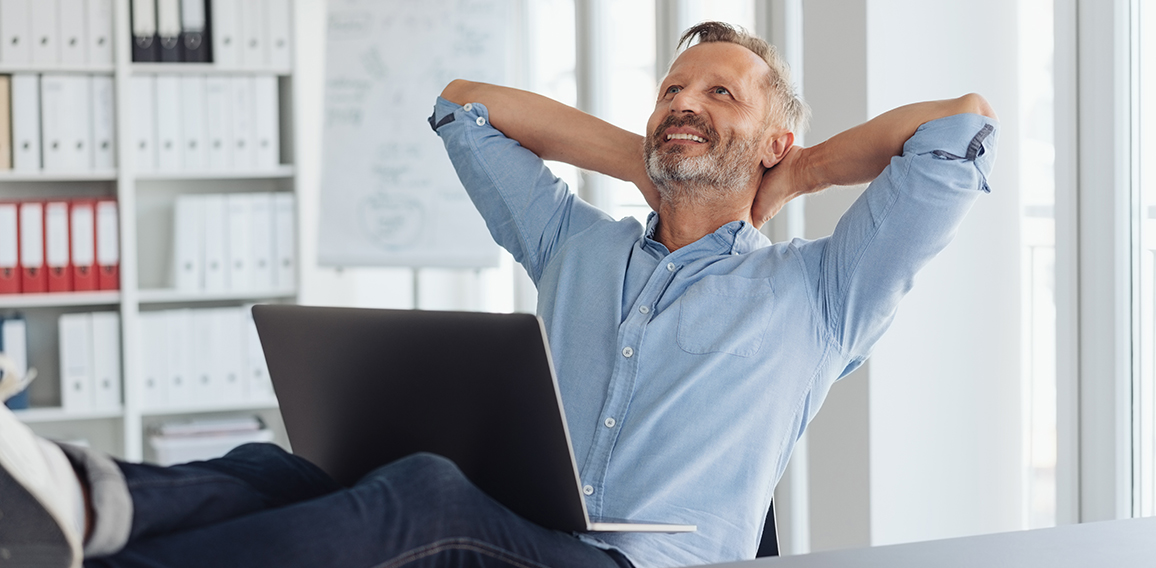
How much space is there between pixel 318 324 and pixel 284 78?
254 centimetres

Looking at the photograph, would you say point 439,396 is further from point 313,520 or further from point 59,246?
point 59,246

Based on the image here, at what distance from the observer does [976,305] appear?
196cm

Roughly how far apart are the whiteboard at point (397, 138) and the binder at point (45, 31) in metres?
0.83

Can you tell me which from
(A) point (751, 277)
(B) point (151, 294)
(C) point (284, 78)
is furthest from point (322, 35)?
(A) point (751, 277)

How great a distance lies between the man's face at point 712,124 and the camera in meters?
1.60

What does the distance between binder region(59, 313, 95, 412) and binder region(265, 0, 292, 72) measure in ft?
3.33

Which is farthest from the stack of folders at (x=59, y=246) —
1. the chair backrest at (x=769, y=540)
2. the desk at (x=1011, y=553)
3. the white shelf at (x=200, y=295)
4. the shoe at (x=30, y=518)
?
the desk at (x=1011, y=553)

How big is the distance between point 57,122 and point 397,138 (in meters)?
1.04

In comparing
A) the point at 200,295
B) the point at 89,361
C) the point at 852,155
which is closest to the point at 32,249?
the point at 89,361

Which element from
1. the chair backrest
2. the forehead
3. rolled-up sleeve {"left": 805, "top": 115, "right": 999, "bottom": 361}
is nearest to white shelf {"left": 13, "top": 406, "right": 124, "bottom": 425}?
the forehead

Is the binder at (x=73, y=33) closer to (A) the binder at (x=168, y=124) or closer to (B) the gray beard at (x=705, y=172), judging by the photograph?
(A) the binder at (x=168, y=124)

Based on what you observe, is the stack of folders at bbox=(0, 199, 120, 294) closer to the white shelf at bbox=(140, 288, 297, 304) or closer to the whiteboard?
the white shelf at bbox=(140, 288, 297, 304)

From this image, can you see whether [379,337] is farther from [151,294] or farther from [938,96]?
[151,294]

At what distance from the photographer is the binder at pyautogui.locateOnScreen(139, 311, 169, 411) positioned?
3.33m
